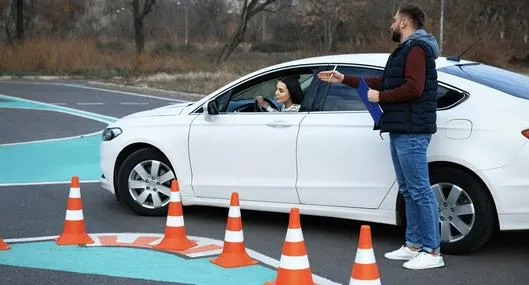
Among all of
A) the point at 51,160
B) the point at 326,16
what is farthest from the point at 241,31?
the point at 51,160

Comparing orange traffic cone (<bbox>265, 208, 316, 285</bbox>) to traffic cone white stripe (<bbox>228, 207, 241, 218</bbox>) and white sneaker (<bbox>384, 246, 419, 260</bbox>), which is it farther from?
white sneaker (<bbox>384, 246, 419, 260</bbox>)

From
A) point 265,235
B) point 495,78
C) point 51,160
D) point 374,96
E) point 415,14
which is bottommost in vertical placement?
point 51,160

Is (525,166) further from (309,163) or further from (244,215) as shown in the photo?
(244,215)

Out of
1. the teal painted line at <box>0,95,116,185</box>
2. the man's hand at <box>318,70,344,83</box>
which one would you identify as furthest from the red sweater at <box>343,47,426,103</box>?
the teal painted line at <box>0,95,116,185</box>

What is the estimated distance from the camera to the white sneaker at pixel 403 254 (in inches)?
235

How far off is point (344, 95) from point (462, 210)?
1425 mm

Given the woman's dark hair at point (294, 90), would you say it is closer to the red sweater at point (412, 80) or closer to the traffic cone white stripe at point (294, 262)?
the red sweater at point (412, 80)

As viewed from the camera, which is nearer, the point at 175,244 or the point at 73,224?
the point at 175,244

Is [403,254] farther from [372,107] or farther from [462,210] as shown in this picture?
[372,107]

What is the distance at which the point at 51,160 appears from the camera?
11281mm

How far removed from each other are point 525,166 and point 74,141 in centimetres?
934

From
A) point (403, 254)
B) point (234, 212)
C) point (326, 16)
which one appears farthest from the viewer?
point (326, 16)

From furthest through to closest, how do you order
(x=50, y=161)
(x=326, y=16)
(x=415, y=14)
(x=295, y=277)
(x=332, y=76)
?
1. (x=326, y=16)
2. (x=50, y=161)
3. (x=332, y=76)
4. (x=415, y=14)
5. (x=295, y=277)

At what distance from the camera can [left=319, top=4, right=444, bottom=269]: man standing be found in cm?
561
